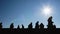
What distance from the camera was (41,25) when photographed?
50000 mm

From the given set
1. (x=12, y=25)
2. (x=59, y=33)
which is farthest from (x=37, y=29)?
(x=59, y=33)

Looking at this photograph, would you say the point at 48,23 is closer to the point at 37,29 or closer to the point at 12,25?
the point at 37,29

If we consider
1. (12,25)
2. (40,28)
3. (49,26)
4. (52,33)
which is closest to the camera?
(52,33)

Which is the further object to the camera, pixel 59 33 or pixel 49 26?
pixel 49 26

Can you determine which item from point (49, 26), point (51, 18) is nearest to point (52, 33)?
point (49, 26)

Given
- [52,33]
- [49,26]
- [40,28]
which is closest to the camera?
[52,33]

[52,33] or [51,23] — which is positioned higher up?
[51,23]

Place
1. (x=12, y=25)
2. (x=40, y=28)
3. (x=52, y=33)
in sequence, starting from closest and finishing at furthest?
(x=52, y=33)
(x=40, y=28)
(x=12, y=25)

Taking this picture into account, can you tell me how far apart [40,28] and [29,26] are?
433cm

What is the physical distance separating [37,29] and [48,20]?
562 cm

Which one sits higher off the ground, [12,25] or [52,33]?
[12,25]

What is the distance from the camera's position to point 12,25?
173ft

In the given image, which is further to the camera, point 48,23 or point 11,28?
point 11,28

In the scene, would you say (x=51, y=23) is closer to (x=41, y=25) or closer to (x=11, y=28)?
(x=41, y=25)
